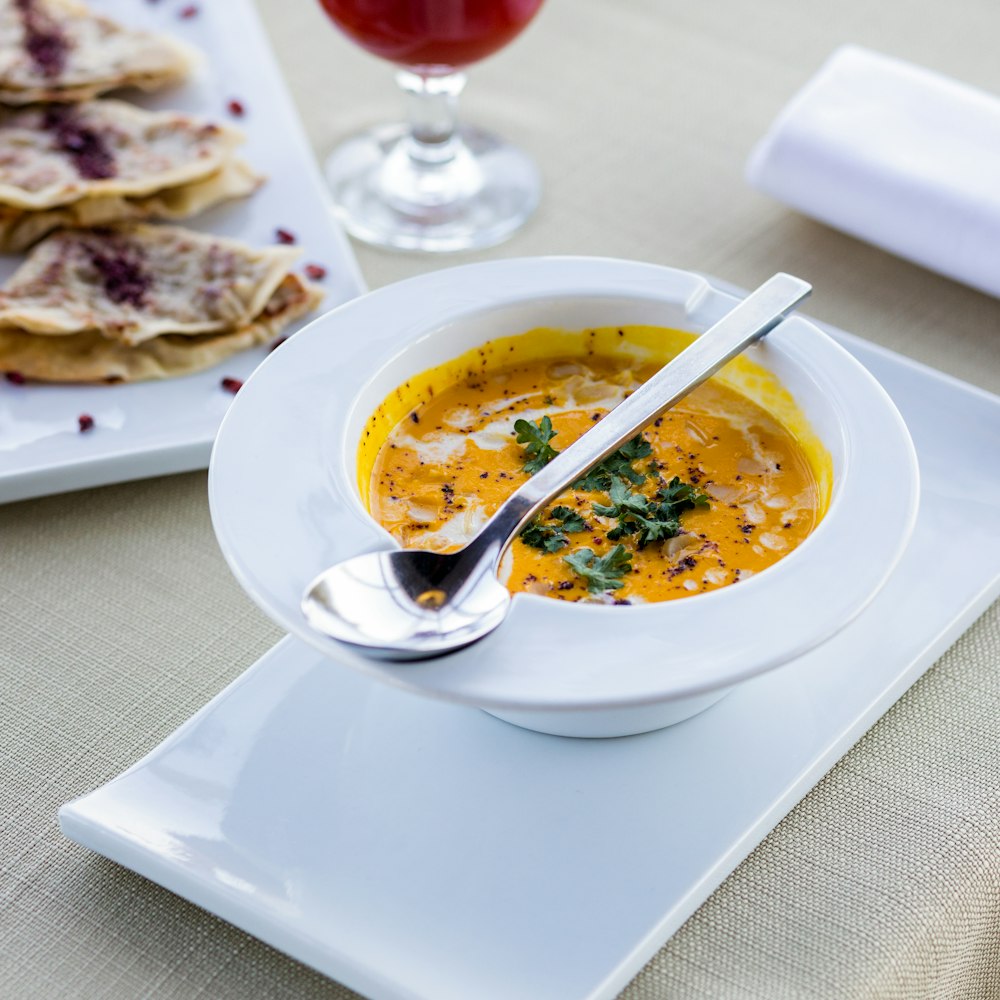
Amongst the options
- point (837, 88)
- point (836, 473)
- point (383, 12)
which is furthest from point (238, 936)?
point (837, 88)

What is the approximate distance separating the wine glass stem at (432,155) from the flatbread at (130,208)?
242 millimetres

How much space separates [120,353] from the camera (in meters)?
1.81

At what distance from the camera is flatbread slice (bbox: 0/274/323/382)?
69.6 inches

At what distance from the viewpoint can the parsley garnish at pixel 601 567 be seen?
4.02ft

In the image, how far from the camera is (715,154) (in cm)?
227

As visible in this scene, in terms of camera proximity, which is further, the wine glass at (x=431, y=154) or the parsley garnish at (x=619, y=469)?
the wine glass at (x=431, y=154)

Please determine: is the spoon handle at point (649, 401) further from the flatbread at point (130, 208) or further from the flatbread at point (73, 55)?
the flatbread at point (73, 55)

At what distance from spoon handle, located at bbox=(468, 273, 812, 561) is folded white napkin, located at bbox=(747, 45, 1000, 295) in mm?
638

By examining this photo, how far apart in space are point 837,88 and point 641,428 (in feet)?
3.46

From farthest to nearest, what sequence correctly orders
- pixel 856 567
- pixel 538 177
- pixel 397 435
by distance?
pixel 538 177, pixel 397 435, pixel 856 567

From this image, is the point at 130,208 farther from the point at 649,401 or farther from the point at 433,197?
the point at 649,401

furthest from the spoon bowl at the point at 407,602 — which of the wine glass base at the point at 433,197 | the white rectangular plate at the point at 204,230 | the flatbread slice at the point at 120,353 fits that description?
the wine glass base at the point at 433,197

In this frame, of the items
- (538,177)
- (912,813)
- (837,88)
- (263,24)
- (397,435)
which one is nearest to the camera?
(912,813)

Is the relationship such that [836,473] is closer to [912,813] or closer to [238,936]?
[912,813]
